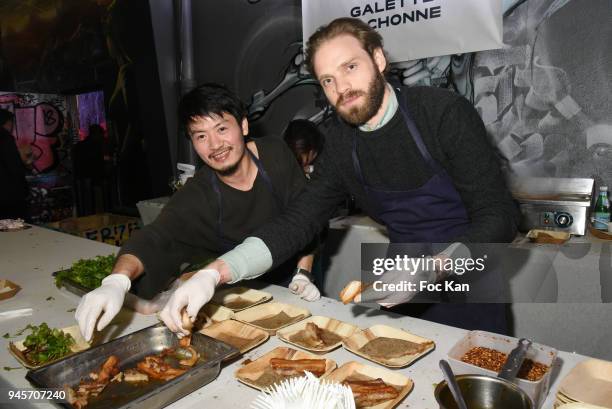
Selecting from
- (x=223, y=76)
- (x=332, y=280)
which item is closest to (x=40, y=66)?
(x=223, y=76)

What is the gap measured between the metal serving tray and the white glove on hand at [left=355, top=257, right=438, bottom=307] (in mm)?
466

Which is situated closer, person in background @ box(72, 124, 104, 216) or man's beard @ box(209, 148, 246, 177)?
man's beard @ box(209, 148, 246, 177)

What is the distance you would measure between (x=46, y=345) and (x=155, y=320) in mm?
401

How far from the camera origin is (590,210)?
3.06 m

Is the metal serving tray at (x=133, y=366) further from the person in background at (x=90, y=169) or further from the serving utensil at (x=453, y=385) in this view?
the person in background at (x=90, y=169)

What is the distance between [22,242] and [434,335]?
2.88 meters

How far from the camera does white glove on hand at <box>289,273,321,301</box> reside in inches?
76.4

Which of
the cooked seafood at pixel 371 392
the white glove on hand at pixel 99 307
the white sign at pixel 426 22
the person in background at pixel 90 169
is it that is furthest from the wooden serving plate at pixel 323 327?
Answer: the person in background at pixel 90 169

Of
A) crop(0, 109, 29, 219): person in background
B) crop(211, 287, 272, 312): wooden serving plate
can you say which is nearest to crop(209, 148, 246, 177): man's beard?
crop(211, 287, 272, 312): wooden serving plate

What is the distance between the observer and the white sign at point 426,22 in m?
3.21

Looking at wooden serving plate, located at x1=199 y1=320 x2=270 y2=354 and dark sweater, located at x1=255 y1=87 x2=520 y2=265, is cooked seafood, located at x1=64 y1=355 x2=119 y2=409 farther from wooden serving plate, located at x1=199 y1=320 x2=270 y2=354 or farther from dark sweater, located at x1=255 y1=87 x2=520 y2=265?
dark sweater, located at x1=255 y1=87 x2=520 y2=265

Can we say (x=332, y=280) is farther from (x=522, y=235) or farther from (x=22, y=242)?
(x=22, y=242)

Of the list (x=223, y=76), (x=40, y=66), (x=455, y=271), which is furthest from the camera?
(x=40, y=66)

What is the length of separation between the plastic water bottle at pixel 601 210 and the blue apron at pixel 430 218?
1.50 metres
